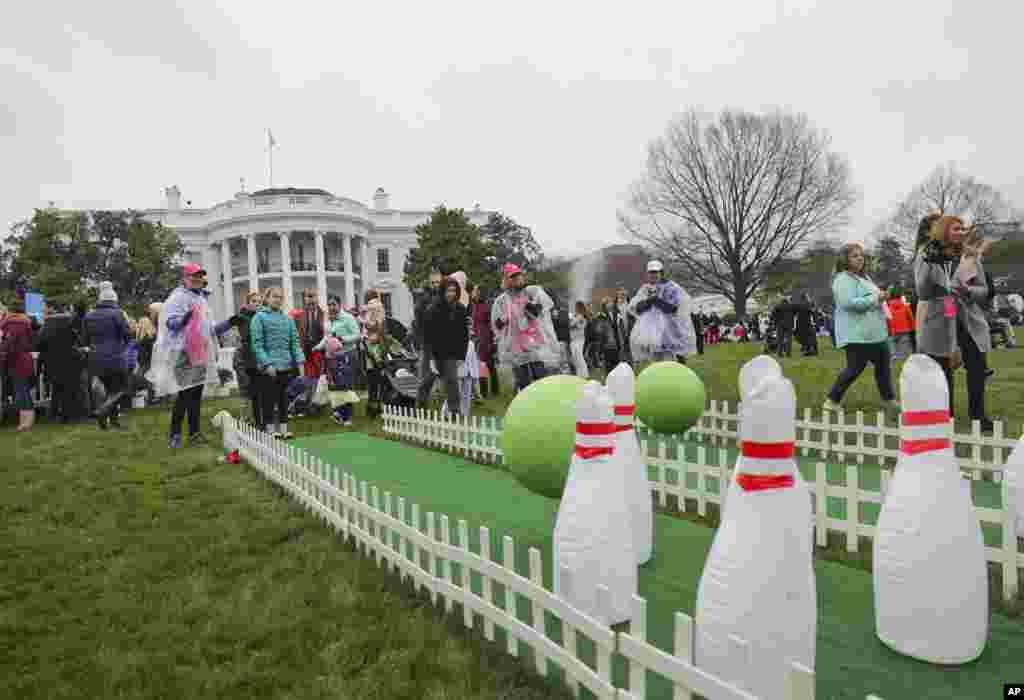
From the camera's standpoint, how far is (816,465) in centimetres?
398

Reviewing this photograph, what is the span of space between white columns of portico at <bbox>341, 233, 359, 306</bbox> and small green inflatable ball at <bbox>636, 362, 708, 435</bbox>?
197 ft

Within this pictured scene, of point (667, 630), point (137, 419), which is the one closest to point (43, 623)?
point (667, 630)

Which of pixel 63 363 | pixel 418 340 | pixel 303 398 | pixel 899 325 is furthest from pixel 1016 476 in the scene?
pixel 63 363

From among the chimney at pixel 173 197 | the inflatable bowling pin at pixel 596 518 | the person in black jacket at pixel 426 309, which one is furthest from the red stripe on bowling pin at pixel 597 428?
the chimney at pixel 173 197

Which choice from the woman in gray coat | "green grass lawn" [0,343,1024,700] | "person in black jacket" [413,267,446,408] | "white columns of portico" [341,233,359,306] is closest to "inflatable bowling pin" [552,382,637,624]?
"green grass lawn" [0,343,1024,700]

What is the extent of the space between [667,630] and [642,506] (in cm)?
68

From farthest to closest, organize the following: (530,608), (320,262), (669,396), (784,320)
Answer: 1. (320,262)
2. (784,320)
3. (669,396)
4. (530,608)

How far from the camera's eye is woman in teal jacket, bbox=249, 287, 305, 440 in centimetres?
732

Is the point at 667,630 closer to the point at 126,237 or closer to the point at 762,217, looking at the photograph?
the point at 762,217

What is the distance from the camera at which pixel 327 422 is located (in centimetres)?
948

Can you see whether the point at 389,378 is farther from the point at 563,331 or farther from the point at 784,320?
the point at 784,320

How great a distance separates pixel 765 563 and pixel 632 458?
3.90ft

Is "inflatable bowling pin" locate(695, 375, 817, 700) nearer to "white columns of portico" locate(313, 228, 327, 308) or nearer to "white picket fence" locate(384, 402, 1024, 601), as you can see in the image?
"white picket fence" locate(384, 402, 1024, 601)

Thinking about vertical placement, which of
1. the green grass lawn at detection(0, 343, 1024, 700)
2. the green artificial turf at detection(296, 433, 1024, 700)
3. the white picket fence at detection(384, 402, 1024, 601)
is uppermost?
the white picket fence at detection(384, 402, 1024, 601)
